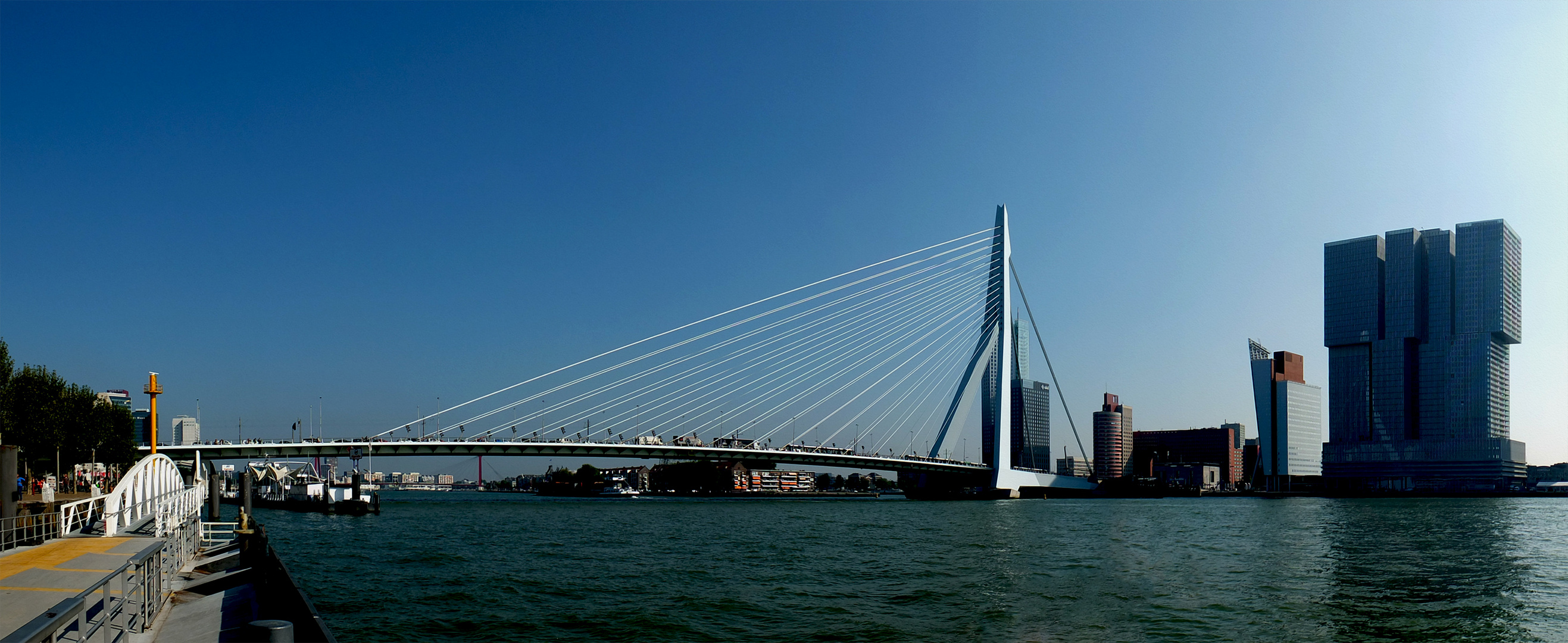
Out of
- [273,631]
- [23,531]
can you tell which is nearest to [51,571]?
[273,631]

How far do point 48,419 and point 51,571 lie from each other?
3367cm

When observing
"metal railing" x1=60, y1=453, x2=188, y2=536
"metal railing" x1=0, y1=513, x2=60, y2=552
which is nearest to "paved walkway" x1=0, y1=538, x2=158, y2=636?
"metal railing" x1=0, y1=513, x2=60, y2=552

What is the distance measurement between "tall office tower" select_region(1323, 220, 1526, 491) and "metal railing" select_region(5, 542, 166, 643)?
578 ft

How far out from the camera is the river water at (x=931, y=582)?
51.3ft

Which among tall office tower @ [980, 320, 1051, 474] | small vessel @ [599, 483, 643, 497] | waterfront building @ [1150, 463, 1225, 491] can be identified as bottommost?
waterfront building @ [1150, 463, 1225, 491]

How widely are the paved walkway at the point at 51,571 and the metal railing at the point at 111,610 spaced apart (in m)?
0.28

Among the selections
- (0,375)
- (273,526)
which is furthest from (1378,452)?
(0,375)

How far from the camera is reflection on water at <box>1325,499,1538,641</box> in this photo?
1570 cm

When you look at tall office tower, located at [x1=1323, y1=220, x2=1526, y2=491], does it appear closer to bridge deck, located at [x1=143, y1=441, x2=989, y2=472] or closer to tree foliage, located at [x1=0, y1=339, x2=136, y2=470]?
bridge deck, located at [x1=143, y1=441, x2=989, y2=472]

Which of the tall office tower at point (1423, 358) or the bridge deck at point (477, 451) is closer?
the bridge deck at point (477, 451)

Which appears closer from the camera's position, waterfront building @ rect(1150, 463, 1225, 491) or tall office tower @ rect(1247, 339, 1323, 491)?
tall office tower @ rect(1247, 339, 1323, 491)

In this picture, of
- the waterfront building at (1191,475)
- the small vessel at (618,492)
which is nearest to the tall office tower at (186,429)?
the small vessel at (618,492)

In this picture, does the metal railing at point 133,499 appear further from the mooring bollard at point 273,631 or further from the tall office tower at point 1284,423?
the tall office tower at point 1284,423

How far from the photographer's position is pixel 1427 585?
2112cm
